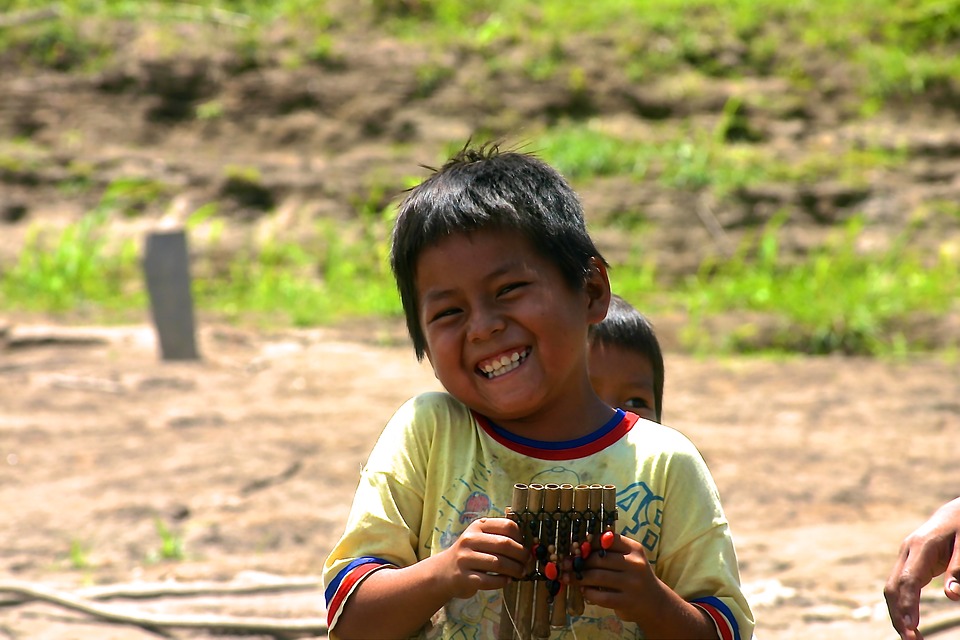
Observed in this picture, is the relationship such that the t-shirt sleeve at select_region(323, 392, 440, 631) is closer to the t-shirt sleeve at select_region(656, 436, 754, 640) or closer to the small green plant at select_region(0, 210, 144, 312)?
the t-shirt sleeve at select_region(656, 436, 754, 640)

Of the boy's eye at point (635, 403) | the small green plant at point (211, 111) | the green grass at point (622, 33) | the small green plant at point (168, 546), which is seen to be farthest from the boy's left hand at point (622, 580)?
the small green plant at point (211, 111)

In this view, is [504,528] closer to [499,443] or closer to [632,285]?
[499,443]

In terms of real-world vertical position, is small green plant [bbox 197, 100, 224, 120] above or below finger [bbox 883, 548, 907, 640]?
above

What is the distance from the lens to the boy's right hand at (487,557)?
1659 mm

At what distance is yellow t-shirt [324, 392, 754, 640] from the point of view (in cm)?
186

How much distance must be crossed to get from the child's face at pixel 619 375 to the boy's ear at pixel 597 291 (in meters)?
0.64

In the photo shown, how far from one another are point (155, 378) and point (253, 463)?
6.06ft

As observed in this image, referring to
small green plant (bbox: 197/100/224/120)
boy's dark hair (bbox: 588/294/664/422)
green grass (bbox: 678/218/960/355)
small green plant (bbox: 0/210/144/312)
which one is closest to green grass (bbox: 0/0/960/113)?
small green plant (bbox: 197/100/224/120)

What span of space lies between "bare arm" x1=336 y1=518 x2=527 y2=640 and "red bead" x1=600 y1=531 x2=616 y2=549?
11 cm

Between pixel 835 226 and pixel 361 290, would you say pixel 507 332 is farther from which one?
pixel 835 226

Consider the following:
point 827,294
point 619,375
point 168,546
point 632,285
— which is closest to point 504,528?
point 619,375

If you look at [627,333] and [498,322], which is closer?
[498,322]

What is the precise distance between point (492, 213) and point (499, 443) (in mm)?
383

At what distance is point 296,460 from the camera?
16.6 feet
